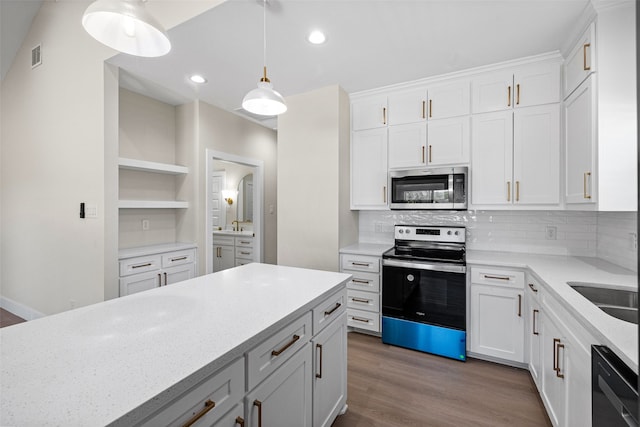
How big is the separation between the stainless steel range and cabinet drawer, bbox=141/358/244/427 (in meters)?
2.00

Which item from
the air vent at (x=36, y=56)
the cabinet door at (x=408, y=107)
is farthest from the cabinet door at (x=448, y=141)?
the air vent at (x=36, y=56)

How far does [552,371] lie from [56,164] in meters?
4.69

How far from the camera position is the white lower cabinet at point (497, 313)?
92.0 inches

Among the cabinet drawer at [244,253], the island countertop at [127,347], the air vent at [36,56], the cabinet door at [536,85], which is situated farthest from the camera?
the cabinet drawer at [244,253]

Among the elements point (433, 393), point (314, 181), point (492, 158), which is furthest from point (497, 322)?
point (314, 181)

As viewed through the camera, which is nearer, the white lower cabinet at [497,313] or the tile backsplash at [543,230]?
the tile backsplash at [543,230]

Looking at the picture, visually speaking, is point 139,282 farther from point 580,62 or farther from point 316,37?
point 580,62

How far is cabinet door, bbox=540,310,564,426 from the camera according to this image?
5.02 feet

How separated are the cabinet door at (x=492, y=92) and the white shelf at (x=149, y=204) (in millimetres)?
3391

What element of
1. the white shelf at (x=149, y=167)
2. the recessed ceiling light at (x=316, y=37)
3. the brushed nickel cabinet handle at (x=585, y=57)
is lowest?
the white shelf at (x=149, y=167)

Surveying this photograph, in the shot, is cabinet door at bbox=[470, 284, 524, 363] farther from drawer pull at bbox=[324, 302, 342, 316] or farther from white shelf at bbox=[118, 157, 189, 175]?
white shelf at bbox=[118, 157, 189, 175]

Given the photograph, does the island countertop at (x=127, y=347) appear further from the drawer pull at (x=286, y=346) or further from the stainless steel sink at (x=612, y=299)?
the stainless steel sink at (x=612, y=299)

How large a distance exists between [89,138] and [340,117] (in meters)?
2.48

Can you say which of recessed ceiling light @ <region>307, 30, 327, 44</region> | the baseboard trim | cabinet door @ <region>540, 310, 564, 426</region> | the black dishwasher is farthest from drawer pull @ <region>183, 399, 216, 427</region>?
the baseboard trim
